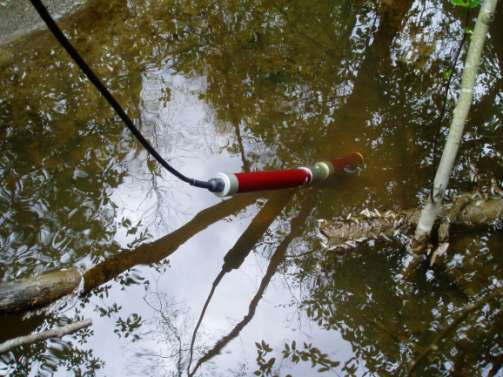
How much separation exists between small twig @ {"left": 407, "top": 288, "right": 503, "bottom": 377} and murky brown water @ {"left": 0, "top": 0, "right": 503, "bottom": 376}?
0.15 ft

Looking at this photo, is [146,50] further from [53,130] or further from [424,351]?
[424,351]

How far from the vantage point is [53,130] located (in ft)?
13.8

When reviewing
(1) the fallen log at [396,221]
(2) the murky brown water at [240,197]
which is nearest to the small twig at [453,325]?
(2) the murky brown water at [240,197]

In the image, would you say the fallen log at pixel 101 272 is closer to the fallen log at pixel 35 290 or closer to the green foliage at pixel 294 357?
the fallen log at pixel 35 290

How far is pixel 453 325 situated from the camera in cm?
307

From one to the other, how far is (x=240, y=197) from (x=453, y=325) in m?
1.93

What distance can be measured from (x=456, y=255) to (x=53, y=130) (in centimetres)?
376

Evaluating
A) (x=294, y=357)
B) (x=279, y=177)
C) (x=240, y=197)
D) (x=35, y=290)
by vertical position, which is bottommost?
(x=294, y=357)

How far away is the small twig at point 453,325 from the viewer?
292 centimetres

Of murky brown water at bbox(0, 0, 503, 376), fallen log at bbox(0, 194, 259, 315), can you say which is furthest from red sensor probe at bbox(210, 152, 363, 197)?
fallen log at bbox(0, 194, 259, 315)

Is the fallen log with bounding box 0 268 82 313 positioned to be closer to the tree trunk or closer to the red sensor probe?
the red sensor probe

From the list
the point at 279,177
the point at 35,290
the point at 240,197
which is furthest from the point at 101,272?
the point at 279,177

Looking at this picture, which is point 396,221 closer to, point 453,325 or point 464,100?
point 453,325

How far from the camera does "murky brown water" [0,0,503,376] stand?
10.2 ft
